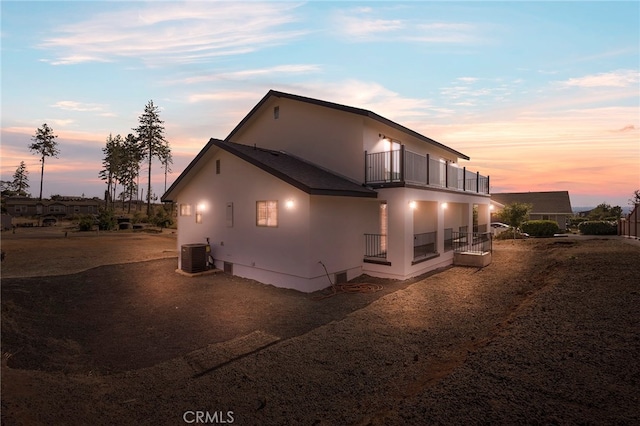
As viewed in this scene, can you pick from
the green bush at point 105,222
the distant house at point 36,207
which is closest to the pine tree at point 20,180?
the distant house at point 36,207

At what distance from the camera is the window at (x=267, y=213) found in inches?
481

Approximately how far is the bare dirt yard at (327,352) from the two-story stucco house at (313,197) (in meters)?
1.32

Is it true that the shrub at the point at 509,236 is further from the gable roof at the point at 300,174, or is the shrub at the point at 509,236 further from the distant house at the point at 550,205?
the gable roof at the point at 300,174

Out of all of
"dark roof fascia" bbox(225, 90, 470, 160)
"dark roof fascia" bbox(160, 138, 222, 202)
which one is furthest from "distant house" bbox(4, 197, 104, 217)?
"dark roof fascia" bbox(225, 90, 470, 160)

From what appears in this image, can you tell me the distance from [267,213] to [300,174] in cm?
201

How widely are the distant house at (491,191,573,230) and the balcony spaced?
33.9m

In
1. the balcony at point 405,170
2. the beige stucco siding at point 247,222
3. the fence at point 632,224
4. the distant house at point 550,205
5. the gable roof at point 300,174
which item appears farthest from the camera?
the distant house at point 550,205

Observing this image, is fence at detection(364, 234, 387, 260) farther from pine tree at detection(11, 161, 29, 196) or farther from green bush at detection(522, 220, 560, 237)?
pine tree at detection(11, 161, 29, 196)

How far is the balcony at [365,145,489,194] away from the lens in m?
12.7

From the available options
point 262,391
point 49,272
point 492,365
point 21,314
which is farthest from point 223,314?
point 49,272

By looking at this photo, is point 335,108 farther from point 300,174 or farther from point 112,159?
point 112,159

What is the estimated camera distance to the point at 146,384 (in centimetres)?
529

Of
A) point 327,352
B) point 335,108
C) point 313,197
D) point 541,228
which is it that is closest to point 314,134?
point 335,108

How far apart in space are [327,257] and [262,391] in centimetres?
706
